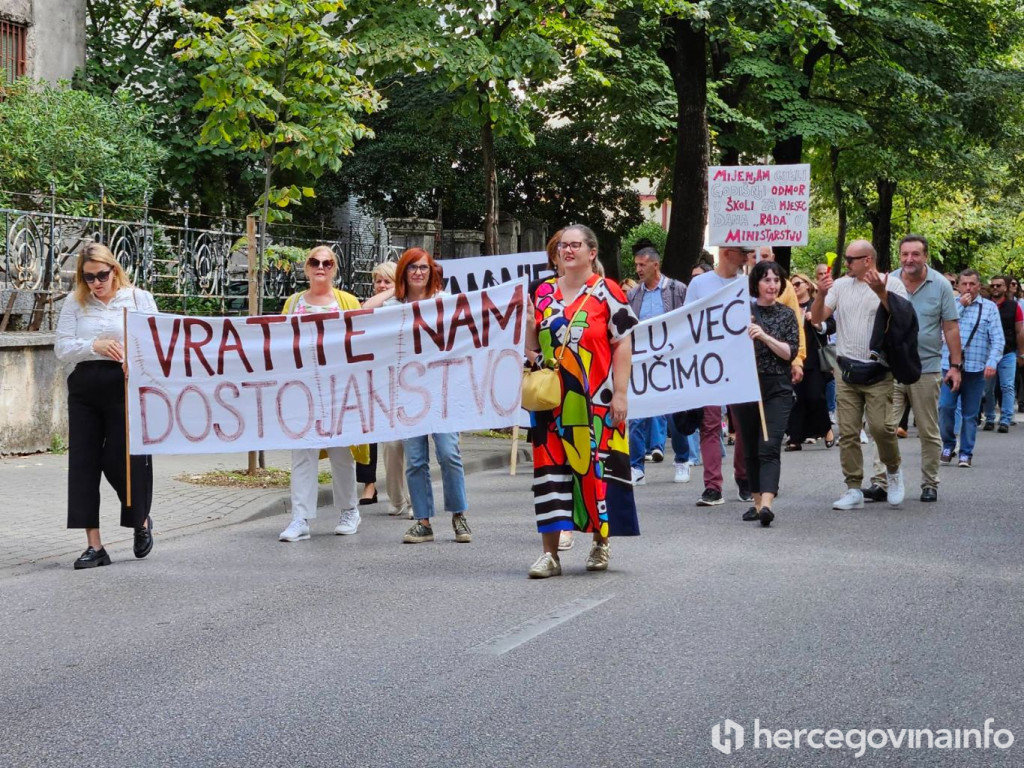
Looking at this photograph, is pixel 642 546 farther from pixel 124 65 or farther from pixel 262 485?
pixel 124 65

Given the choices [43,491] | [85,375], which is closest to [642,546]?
[85,375]

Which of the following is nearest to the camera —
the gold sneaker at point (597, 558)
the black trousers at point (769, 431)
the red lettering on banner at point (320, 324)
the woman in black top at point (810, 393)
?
the gold sneaker at point (597, 558)

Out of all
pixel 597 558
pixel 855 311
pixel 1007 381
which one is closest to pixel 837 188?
pixel 1007 381

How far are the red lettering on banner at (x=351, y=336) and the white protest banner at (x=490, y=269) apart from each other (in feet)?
19.1

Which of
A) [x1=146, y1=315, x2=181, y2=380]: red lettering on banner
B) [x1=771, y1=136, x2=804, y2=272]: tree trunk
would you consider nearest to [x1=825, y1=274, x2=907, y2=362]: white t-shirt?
[x1=146, y1=315, x2=181, y2=380]: red lettering on banner

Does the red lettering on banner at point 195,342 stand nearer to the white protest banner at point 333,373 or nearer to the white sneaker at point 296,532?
the white protest banner at point 333,373

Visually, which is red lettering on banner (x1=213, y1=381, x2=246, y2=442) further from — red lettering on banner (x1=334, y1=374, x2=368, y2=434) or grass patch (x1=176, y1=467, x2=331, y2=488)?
grass patch (x1=176, y1=467, x2=331, y2=488)

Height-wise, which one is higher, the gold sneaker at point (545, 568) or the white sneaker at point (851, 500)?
the white sneaker at point (851, 500)

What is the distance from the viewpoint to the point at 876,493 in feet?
37.7

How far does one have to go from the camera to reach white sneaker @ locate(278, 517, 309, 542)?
9492mm

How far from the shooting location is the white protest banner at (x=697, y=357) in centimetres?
1050

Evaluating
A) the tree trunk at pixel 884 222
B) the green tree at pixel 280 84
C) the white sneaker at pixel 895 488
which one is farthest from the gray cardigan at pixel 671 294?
the tree trunk at pixel 884 222

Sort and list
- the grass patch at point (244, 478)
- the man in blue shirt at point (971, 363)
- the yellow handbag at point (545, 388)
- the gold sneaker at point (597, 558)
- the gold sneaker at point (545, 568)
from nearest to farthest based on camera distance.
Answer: the yellow handbag at point (545, 388), the gold sneaker at point (545, 568), the gold sneaker at point (597, 558), the grass patch at point (244, 478), the man in blue shirt at point (971, 363)

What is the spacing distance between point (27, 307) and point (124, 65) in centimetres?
942
